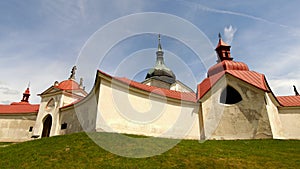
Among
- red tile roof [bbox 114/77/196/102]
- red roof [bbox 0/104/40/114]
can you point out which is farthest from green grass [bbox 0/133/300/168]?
red roof [bbox 0/104/40/114]

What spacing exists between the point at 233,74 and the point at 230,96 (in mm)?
2070

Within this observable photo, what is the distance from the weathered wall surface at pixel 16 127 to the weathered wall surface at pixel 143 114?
15.5 metres

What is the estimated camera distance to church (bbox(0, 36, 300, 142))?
15055 mm

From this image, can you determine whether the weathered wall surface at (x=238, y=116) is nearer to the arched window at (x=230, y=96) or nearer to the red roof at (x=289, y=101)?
the arched window at (x=230, y=96)

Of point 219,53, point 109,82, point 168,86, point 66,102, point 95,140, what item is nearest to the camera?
point 95,140

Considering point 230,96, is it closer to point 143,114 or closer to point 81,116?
point 143,114

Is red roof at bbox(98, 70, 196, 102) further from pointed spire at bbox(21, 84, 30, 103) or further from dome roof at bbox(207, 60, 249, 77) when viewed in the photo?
pointed spire at bbox(21, 84, 30, 103)

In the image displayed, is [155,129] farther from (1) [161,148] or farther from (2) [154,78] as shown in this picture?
(2) [154,78]

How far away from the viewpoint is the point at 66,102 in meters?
22.6

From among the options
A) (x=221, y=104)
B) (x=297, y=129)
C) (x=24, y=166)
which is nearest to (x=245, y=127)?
(x=221, y=104)

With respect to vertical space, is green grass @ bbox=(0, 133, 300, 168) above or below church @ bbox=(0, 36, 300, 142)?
below

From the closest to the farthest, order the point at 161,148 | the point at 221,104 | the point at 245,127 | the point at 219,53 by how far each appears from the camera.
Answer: the point at 161,148, the point at 245,127, the point at 221,104, the point at 219,53

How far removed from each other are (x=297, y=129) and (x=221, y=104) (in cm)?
784

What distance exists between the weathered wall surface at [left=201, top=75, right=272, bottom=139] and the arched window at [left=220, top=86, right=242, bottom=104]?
0.85 feet
